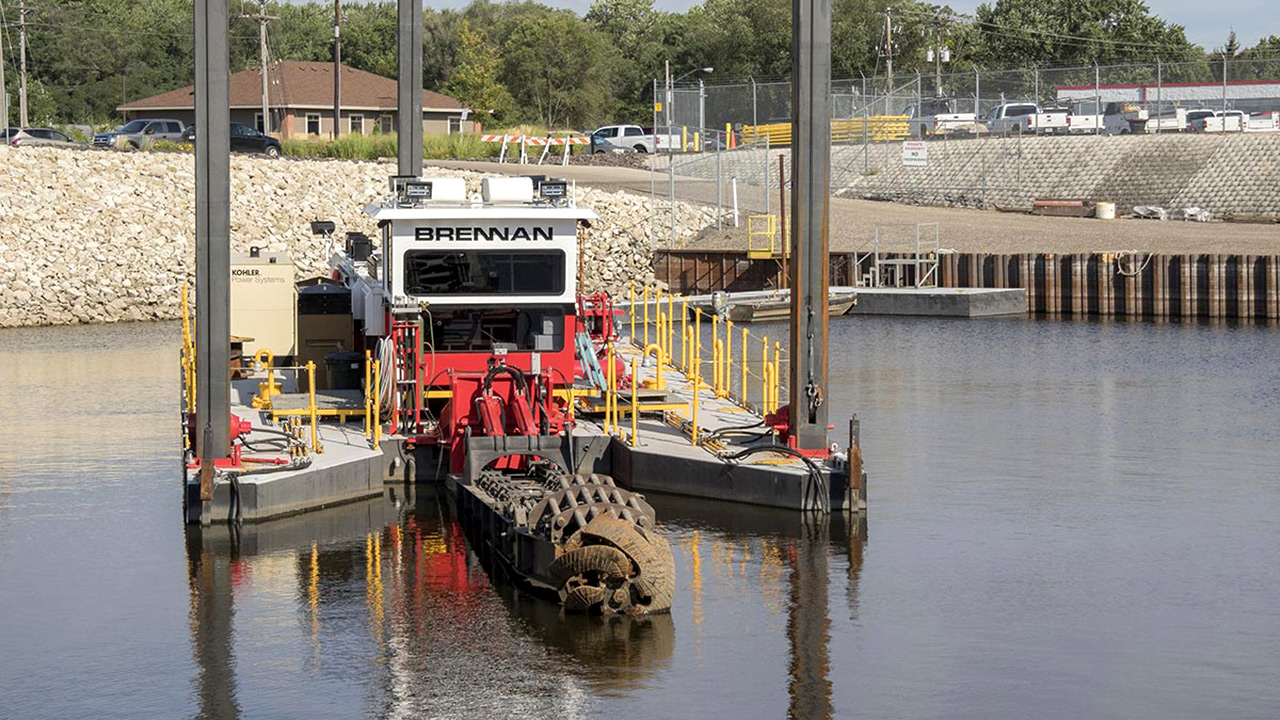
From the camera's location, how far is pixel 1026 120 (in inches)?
2950

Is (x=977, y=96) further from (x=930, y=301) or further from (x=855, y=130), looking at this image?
(x=930, y=301)

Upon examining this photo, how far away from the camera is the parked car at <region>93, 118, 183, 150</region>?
72312mm

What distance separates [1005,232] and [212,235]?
42175 millimetres

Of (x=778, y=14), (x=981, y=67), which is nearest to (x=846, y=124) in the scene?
(x=778, y=14)

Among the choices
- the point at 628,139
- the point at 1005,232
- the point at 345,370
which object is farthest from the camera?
the point at 628,139

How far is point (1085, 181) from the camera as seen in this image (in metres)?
66.1

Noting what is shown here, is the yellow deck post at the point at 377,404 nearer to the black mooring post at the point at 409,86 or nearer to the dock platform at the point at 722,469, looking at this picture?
the dock platform at the point at 722,469

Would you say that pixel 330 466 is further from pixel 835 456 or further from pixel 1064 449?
pixel 1064 449

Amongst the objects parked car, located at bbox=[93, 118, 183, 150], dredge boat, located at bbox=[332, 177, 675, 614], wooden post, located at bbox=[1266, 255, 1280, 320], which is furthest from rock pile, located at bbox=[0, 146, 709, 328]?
dredge boat, located at bbox=[332, 177, 675, 614]

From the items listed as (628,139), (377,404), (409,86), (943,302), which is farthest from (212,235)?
(628,139)

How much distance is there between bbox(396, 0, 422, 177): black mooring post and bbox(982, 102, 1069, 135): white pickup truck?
44.9m

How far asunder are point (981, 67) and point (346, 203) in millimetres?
61211

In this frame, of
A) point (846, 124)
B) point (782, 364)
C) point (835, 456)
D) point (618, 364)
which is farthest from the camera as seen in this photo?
point (846, 124)

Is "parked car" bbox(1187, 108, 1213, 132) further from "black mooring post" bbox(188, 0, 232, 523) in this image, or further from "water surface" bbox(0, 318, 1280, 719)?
"black mooring post" bbox(188, 0, 232, 523)
